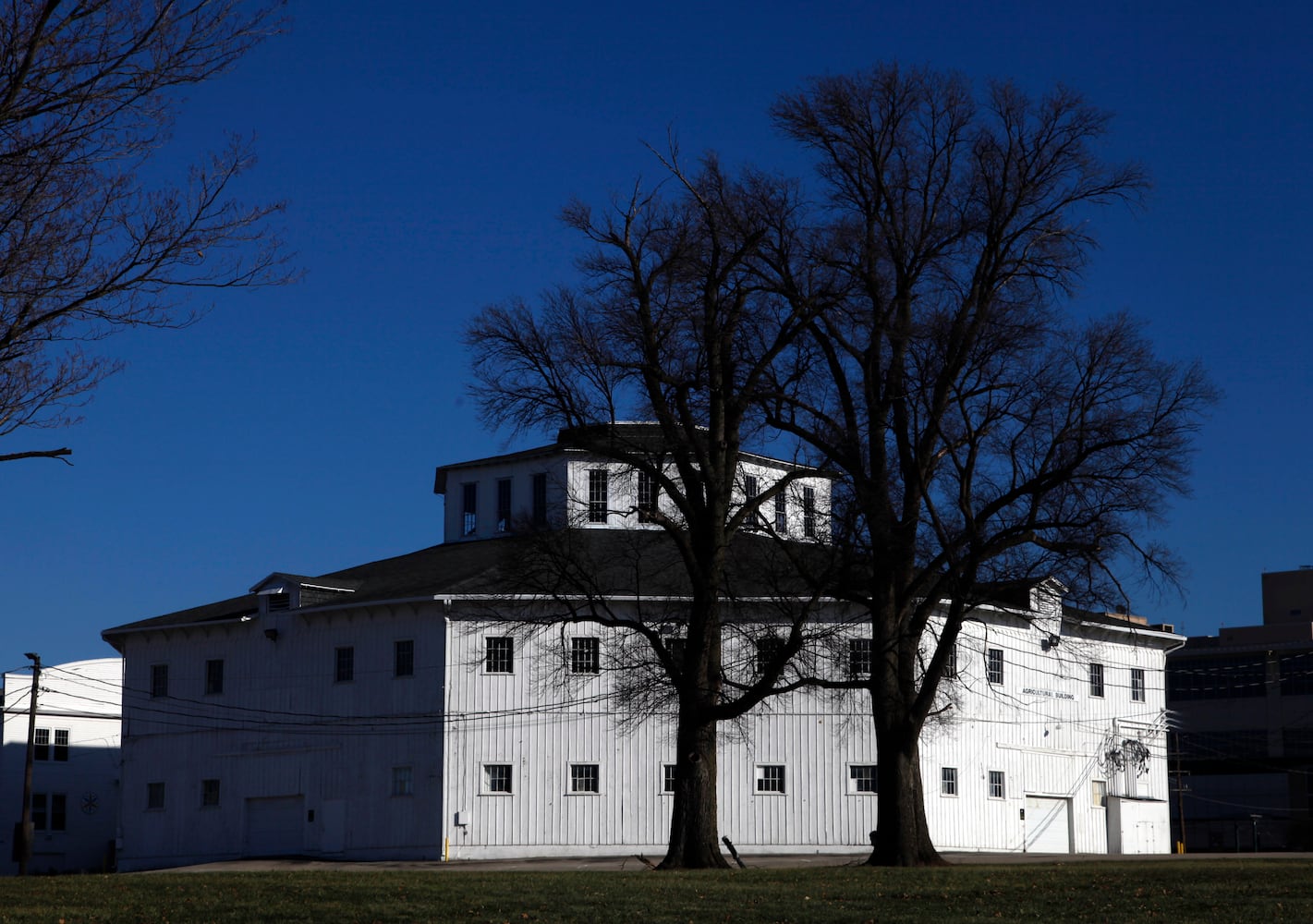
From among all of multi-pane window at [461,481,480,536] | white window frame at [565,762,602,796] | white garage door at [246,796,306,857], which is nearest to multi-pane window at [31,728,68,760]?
white garage door at [246,796,306,857]

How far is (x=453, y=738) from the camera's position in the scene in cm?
4816

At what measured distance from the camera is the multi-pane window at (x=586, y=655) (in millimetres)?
48938

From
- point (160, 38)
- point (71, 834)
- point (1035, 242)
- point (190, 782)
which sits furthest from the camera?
point (71, 834)

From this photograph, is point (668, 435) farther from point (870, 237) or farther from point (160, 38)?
point (160, 38)

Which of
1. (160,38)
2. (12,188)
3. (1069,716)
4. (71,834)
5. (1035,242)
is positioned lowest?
(71,834)

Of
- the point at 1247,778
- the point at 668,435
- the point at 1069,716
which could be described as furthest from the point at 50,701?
the point at 1247,778

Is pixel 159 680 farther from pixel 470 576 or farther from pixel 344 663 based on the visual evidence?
pixel 470 576

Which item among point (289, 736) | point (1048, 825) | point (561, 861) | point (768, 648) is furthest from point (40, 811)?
point (768, 648)

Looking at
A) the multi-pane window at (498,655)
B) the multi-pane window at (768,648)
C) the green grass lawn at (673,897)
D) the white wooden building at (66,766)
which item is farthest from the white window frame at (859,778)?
the white wooden building at (66,766)

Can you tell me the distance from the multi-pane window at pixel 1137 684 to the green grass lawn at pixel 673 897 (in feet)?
117

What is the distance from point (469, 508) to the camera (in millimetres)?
60188

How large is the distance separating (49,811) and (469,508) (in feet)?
93.8

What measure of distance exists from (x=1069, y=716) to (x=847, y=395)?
1062 inches

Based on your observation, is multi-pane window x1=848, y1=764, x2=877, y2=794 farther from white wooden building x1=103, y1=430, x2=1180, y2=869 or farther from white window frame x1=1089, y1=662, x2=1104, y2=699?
white window frame x1=1089, y1=662, x2=1104, y2=699
